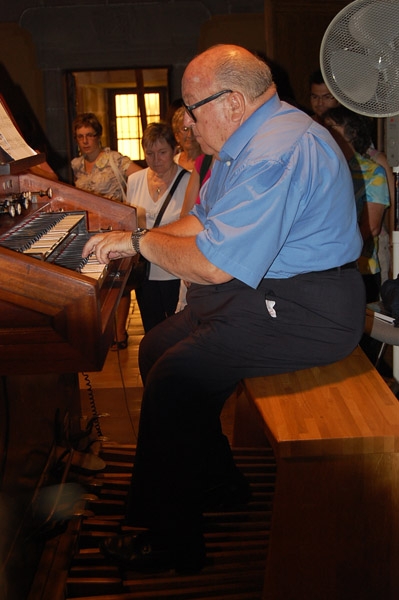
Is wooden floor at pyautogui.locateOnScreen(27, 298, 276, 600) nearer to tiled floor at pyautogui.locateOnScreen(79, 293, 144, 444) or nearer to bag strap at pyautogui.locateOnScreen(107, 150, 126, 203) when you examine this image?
tiled floor at pyautogui.locateOnScreen(79, 293, 144, 444)

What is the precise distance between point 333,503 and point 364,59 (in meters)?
2.42

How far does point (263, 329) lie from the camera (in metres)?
2.51

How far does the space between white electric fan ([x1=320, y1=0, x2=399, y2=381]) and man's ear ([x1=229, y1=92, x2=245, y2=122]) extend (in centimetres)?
141

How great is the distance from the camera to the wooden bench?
2.17m

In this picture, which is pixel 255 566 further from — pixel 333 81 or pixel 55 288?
pixel 333 81

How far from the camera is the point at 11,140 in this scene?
3.19m

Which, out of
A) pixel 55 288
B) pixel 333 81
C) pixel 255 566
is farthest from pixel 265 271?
pixel 333 81

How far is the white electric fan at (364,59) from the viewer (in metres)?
3.69

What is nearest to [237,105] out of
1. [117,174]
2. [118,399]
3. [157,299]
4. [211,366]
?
[211,366]

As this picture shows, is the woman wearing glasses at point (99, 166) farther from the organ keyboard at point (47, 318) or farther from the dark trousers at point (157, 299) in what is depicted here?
the organ keyboard at point (47, 318)

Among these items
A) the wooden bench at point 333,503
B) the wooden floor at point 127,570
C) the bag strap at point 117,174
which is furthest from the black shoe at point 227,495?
the bag strap at point 117,174

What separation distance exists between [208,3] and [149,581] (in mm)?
7668

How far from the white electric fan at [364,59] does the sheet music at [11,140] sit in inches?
62.4

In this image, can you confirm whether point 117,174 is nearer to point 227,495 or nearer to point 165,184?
point 165,184
